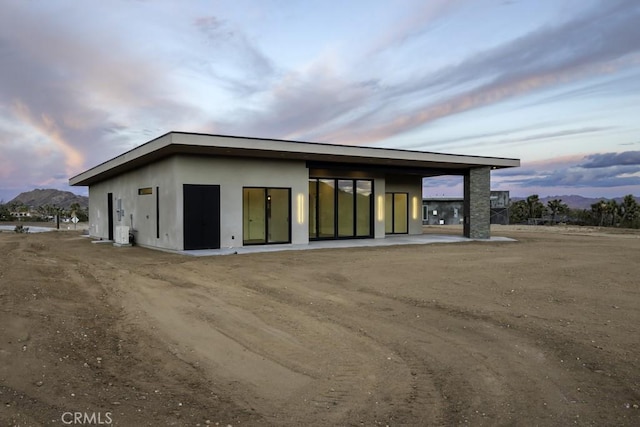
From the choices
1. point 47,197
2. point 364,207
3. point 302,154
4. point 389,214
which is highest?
point 47,197

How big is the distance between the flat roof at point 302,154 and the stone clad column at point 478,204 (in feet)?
1.69

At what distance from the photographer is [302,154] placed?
1453cm

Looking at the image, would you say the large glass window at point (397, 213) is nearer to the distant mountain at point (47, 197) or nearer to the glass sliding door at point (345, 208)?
the glass sliding door at point (345, 208)

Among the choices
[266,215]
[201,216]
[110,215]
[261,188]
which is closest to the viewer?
[201,216]

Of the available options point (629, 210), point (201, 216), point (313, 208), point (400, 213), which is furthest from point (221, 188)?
point (629, 210)

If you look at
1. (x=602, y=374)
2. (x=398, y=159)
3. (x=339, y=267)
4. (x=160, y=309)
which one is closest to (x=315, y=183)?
(x=398, y=159)

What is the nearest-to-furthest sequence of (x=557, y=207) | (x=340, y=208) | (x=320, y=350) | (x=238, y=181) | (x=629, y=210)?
(x=320, y=350)
(x=238, y=181)
(x=340, y=208)
(x=629, y=210)
(x=557, y=207)

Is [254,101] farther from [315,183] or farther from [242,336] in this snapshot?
[242,336]

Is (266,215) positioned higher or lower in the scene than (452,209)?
lower

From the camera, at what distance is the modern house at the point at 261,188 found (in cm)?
1376

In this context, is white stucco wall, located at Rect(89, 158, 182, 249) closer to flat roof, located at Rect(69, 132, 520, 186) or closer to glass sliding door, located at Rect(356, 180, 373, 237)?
flat roof, located at Rect(69, 132, 520, 186)

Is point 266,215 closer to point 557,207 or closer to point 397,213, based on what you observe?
point 397,213

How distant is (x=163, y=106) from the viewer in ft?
64.3

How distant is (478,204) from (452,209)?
1846cm
